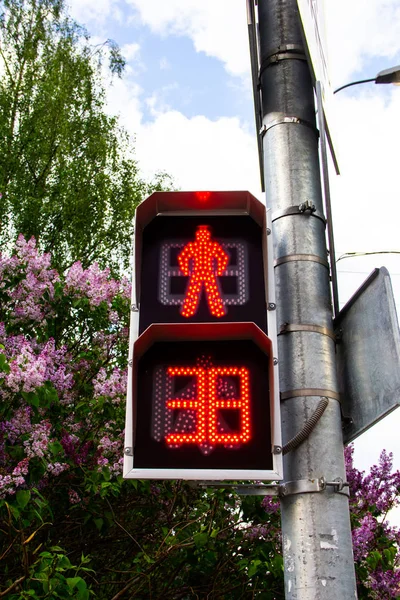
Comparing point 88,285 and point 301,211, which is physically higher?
point 88,285

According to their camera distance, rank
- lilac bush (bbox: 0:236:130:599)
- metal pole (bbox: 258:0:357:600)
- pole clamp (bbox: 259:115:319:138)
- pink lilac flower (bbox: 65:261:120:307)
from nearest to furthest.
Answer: metal pole (bbox: 258:0:357:600), pole clamp (bbox: 259:115:319:138), lilac bush (bbox: 0:236:130:599), pink lilac flower (bbox: 65:261:120:307)

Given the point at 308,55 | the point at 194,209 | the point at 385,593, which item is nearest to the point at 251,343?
the point at 194,209

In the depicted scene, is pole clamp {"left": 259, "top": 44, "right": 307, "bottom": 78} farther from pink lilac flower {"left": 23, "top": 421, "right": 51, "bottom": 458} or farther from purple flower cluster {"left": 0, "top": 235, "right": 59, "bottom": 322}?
purple flower cluster {"left": 0, "top": 235, "right": 59, "bottom": 322}

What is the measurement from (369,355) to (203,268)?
2.72 ft

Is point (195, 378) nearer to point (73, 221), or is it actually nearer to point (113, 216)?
point (73, 221)

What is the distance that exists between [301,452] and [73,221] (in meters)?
14.1

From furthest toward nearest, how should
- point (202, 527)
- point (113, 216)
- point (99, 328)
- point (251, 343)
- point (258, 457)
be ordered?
point (113, 216), point (99, 328), point (202, 527), point (251, 343), point (258, 457)

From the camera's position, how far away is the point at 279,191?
11.3ft

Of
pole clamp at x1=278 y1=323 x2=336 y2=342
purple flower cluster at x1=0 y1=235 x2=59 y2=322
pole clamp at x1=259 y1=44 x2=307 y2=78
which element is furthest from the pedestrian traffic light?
purple flower cluster at x1=0 y1=235 x2=59 y2=322

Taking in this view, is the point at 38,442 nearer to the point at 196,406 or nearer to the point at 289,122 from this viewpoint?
the point at 196,406

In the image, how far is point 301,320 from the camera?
3.14 meters

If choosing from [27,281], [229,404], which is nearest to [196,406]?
[229,404]

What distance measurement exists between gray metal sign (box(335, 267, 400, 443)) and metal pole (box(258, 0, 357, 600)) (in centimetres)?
8

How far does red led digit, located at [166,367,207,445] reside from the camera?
284 cm
